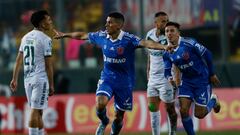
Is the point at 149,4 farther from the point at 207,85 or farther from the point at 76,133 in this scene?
the point at 207,85

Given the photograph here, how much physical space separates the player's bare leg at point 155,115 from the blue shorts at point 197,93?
1.07m

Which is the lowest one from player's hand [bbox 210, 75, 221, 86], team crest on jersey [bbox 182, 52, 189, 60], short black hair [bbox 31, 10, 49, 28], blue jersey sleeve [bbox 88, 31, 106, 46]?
player's hand [bbox 210, 75, 221, 86]

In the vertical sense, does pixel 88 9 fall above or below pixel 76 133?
above

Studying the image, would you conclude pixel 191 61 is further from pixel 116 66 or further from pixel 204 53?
pixel 116 66

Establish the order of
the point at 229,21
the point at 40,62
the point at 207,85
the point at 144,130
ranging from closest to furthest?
1. the point at 40,62
2. the point at 207,85
3. the point at 144,130
4. the point at 229,21

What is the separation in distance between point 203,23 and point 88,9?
11.7 ft

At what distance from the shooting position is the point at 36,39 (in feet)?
53.2

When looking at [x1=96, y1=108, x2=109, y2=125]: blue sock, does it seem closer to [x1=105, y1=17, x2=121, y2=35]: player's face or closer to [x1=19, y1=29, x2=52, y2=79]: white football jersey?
[x1=19, y1=29, x2=52, y2=79]: white football jersey

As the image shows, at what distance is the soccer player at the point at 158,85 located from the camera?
17969 mm

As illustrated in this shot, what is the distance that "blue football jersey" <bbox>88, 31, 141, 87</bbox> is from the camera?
16250 mm

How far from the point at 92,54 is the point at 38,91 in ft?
39.8

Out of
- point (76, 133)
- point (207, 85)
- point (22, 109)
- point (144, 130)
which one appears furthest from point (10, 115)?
point (207, 85)

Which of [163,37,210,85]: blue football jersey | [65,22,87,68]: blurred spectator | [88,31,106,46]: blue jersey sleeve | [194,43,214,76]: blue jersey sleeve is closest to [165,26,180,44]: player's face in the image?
[163,37,210,85]: blue football jersey

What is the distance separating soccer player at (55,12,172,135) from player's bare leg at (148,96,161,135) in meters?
1.48
